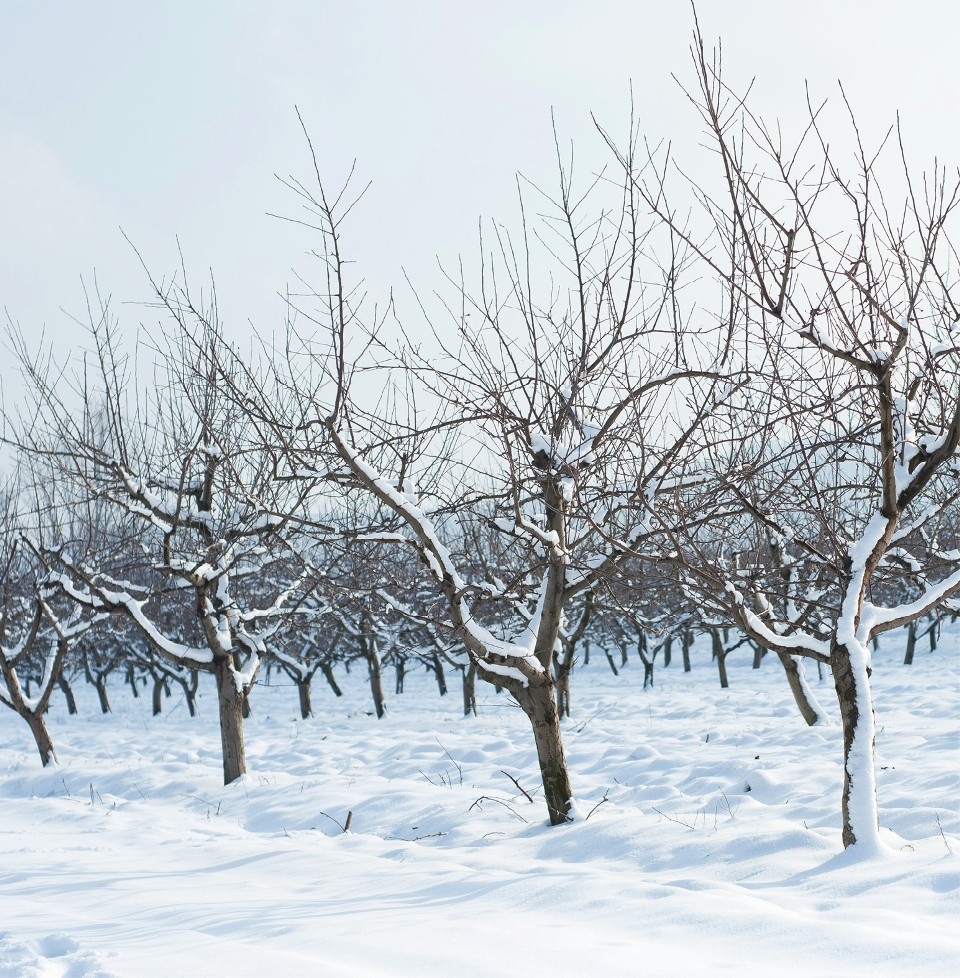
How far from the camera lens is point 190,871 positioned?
4926mm

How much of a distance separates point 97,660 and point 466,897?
69.0 ft

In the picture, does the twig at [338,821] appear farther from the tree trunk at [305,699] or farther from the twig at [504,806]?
the tree trunk at [305,699]

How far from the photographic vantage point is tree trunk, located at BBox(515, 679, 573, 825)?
5461mm

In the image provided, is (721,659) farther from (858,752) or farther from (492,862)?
(858,752)

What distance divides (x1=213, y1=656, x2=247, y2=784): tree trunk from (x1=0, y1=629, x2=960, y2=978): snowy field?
9.3 inches

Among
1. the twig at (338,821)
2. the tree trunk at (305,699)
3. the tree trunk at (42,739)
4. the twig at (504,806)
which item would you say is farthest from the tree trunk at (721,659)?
the tree trunk at (42,739)

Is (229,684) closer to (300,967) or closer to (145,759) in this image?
(145,759)

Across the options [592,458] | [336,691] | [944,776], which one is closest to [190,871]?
[592,458]

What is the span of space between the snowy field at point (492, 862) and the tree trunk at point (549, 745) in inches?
8.6

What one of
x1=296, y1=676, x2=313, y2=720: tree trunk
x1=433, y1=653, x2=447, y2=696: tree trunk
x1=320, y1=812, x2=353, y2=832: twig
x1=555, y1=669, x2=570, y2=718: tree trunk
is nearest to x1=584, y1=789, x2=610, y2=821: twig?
x1=320, y1=812, x2=353, y2=832: twig

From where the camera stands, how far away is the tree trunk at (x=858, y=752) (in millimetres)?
3801

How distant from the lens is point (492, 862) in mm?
4746

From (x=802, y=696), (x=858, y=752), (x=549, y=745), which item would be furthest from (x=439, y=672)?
(x=858, y=752)

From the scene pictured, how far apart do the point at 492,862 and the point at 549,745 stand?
100 centimetres
